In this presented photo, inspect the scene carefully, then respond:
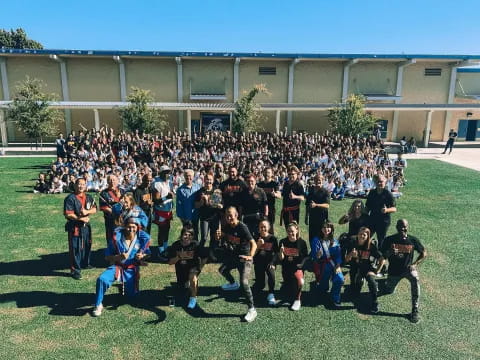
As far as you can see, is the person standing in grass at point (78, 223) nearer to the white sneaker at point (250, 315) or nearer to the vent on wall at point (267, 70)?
the white sneaker at point (250, 315)

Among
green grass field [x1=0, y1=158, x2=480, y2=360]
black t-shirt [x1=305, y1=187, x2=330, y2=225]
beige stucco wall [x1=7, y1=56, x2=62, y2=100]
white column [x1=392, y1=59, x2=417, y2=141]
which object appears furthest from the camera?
white column [x1=392, y1=59, x2=417, y2=141]

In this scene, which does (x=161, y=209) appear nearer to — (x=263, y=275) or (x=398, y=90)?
(x=263, y=275)

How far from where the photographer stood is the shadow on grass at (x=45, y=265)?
5.67 m

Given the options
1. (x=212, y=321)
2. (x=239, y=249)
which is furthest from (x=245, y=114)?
(x=212, y=321)

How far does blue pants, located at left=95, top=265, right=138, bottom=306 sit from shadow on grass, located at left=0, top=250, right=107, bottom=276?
4.90 feet

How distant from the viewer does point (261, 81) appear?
1090 inches

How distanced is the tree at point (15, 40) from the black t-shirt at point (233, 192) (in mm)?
51248

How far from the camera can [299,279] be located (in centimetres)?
474

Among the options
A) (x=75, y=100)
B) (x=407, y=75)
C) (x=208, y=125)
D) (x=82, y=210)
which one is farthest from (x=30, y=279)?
(x=407, y=75)

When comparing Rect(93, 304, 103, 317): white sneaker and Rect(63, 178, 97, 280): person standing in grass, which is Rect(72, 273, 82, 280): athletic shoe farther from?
Rect(93, 304, 103, 317): white sneaker

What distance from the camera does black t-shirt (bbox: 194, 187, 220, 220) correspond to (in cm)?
616

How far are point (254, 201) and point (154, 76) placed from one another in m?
23.9

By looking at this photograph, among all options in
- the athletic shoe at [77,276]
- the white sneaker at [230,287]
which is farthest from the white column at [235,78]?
the white sneaker at [230,287]

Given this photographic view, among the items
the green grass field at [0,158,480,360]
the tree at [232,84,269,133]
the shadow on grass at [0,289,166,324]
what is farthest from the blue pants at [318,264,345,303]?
the tree at [232,84,269,133]
